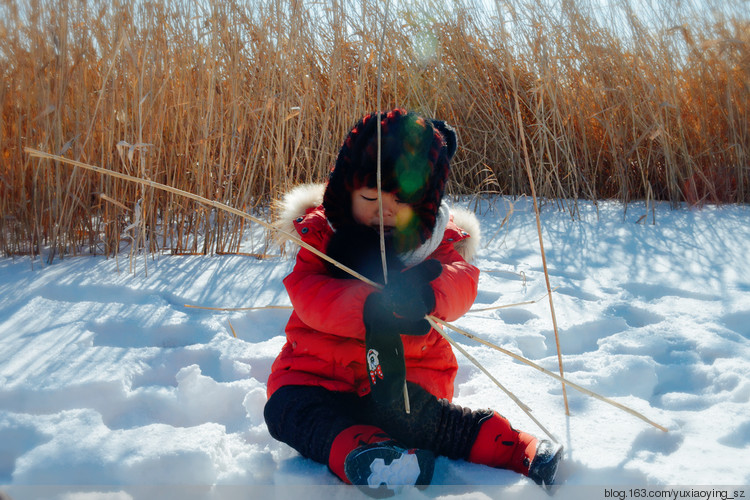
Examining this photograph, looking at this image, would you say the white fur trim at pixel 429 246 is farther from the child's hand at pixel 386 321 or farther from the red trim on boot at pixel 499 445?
the red trim on boot at pixel 499 445

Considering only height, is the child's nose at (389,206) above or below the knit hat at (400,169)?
below

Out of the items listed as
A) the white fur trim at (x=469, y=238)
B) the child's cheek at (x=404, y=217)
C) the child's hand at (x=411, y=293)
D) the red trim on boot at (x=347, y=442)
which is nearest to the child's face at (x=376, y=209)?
the child's cheek at (x=404, y=217)

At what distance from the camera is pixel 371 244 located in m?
0.98

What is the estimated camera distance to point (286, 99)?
2102mm

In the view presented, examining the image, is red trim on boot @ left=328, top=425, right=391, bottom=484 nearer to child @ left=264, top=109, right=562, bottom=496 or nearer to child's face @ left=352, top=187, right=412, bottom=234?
child @ left=264, top=109, right=562, bottom=496

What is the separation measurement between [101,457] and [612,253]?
1893mm

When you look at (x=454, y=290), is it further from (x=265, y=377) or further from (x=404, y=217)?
(x=265, y=377)

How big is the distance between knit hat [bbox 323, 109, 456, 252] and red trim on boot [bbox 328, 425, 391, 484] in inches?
12.5

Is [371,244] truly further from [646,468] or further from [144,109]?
[144,109]

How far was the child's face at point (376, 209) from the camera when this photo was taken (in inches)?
38.4

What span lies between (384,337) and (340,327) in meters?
0.09

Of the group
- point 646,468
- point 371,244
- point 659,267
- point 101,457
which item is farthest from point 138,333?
point 659,267

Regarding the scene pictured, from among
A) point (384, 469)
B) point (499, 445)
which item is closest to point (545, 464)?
point (499, 445)

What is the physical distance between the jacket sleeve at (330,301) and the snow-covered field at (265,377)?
22cm
